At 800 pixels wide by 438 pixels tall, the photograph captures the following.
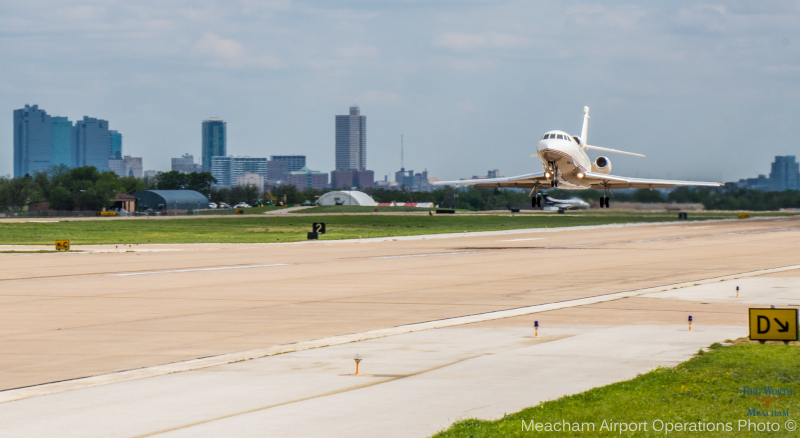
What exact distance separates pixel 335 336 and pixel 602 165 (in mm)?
49647

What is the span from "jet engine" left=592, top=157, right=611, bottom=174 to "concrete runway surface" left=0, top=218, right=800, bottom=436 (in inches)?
984

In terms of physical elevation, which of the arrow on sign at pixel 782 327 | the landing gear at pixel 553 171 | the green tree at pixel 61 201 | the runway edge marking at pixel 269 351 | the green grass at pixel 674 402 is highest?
the landing gear at pixel 553 171

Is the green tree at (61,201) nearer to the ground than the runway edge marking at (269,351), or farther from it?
farther from it

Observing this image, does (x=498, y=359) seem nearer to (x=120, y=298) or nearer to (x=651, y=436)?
(x=651, y=436)

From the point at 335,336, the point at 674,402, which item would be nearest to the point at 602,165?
the point at 335,336

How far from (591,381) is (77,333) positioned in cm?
1054

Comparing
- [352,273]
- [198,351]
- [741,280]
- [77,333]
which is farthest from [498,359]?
[352,273]

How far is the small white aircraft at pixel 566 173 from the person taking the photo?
5141 centimetres

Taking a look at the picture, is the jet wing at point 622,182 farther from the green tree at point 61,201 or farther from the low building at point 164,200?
the green tree at point 61,201

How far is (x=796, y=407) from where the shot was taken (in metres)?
9.23

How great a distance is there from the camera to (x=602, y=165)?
2459 inches

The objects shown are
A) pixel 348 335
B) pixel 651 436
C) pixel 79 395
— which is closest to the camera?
pixel 651 436

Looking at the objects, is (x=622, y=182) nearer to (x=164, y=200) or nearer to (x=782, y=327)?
(x=782, y=327)

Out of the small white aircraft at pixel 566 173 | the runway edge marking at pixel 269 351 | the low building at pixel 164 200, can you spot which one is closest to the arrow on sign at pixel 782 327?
the runway edge marking at pixel 269 351
